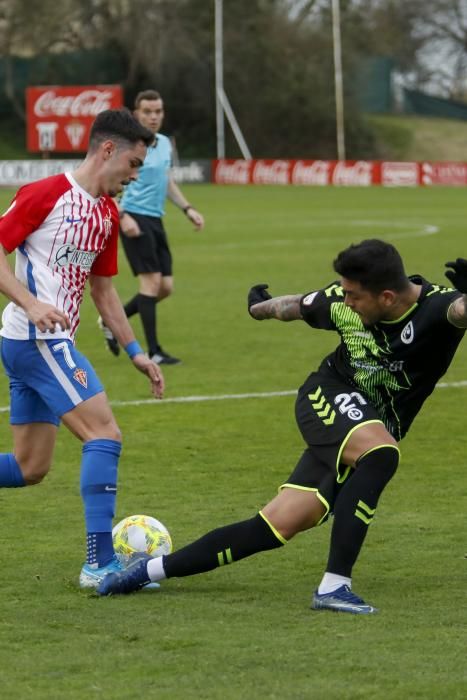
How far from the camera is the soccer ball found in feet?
19.8

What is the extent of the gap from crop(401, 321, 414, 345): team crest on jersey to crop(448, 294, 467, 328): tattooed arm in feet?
0.54

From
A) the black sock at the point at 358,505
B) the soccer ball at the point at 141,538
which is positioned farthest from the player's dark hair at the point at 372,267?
the soccer ball at the point at 141,538

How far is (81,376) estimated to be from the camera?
18.5ft

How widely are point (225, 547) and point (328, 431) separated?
0.61 meters

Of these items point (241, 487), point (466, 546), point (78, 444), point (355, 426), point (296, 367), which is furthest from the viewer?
point (296, 367)

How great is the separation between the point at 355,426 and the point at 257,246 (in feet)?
58.9

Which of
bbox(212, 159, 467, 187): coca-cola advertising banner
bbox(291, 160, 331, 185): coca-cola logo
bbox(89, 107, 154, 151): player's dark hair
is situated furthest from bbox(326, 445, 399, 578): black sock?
bbox(291, 160, 331, 185): coca-cola logo

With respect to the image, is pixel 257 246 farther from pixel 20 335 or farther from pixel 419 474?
pixel 20 335

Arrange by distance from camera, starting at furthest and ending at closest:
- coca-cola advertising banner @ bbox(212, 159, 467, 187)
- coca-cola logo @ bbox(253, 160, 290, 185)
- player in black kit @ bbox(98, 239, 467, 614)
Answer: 1. coca-cola logo @ bbox(253, 160, 290, 185)
2. coca-cola advertising banner @ bbox(212, 159, 467, 187)
3. player in black kit @ bbox(98, 239, 467, 614)

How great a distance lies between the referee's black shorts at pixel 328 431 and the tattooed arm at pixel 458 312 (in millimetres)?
504

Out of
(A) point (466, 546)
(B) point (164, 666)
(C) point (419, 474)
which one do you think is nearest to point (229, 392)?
(C) point (419, 474)

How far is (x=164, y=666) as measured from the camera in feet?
15.2

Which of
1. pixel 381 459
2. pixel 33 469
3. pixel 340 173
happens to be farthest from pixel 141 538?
pixel 340 173

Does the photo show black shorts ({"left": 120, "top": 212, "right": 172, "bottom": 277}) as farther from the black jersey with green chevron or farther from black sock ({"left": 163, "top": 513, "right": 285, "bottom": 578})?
black sock ({"left": 163, "top": 513, "right": 285, "bottom": 578})
